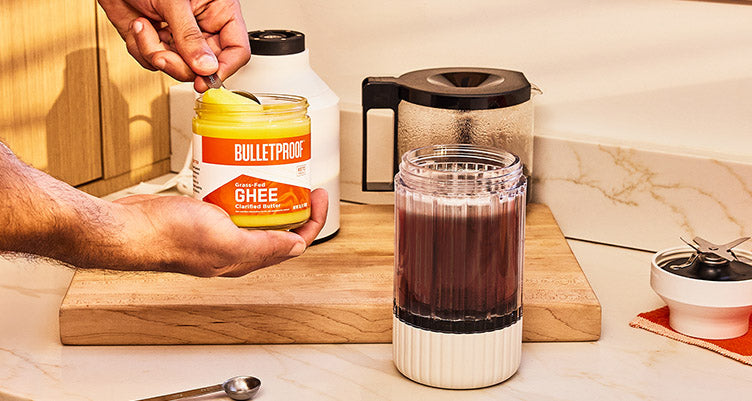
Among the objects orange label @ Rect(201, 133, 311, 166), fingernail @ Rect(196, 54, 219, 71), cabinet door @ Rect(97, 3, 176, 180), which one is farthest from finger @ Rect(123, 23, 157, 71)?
cabinet door @ Rect(97, 3, 176, 180)

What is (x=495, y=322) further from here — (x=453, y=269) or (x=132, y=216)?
(x=132, y=216)

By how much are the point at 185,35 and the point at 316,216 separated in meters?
0.24

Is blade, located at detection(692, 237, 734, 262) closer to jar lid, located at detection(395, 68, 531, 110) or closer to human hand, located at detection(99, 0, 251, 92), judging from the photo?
jar lid, located at detection(395, 68, 531, 110)

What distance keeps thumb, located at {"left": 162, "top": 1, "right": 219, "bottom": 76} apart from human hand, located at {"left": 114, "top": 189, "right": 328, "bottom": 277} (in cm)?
17

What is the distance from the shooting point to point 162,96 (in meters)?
1.63

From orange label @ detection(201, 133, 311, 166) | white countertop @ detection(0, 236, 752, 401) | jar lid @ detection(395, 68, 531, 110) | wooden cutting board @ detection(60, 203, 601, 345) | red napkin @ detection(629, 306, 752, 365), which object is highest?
jar lid @ detection(395, 68, 531, 110)

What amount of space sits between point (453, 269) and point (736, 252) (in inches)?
14.0

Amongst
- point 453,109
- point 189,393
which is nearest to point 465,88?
point 453,109

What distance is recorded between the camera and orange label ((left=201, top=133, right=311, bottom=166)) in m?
0.95

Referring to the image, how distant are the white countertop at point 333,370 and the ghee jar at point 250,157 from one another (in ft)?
0.50

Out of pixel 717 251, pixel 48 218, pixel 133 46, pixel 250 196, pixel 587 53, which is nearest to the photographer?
pixel 48 218

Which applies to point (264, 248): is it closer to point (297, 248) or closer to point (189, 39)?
point (297, 248)

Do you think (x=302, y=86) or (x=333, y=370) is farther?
(x=302, y=86)

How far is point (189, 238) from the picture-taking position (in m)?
0.92
